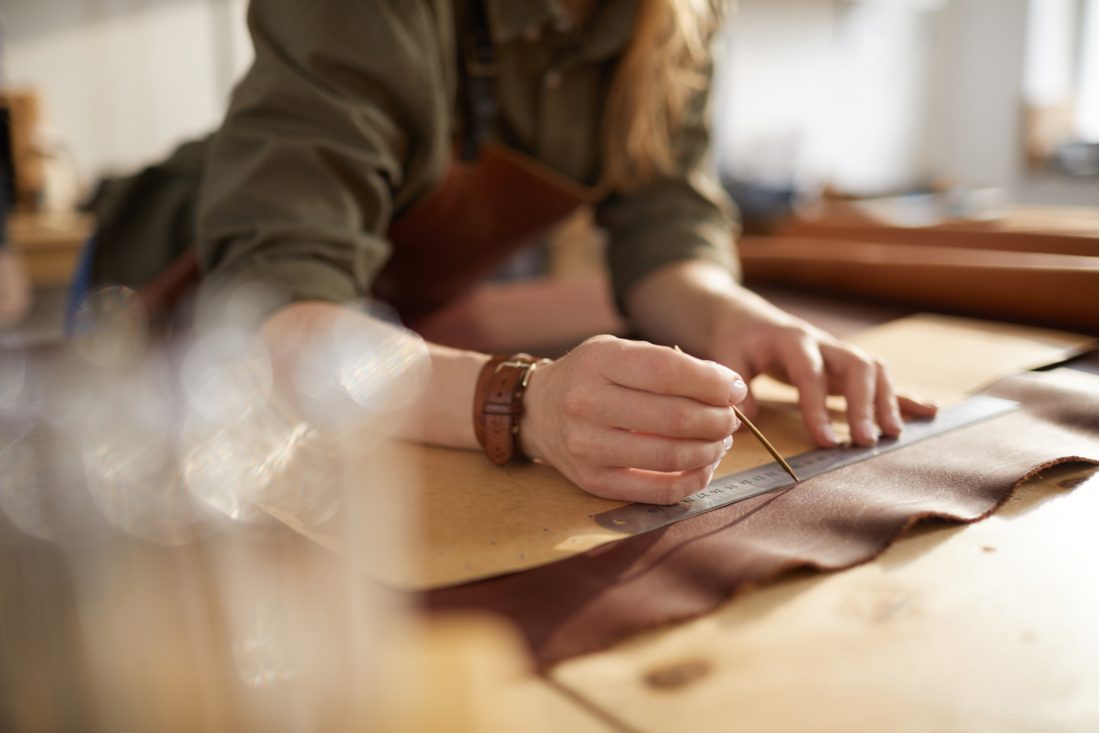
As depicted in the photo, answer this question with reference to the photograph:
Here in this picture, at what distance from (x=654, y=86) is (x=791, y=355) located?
0.48 m

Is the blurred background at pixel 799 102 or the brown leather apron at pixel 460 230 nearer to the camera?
the brown leather apron at pixel 460 230

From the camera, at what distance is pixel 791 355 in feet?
1.88

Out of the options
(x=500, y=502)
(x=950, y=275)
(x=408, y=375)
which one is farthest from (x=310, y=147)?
(x=950, y=275)

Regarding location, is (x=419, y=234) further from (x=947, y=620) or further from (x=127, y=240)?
(x=947, y=620)

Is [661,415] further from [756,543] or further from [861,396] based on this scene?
[861,396]

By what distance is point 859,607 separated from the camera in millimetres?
314

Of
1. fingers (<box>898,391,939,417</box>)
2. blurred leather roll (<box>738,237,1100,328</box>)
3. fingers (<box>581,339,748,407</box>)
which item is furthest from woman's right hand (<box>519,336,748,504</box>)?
blurred leather roll (<box>738,237,1100,328</box>)

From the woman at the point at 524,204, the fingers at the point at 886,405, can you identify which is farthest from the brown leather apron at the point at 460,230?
the fingers at the point at 886,405

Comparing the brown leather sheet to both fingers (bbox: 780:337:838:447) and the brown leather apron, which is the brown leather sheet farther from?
the brown leather apron

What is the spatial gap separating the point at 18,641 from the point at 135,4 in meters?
2.65

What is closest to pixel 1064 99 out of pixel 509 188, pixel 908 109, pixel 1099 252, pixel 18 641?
pixel 908 109

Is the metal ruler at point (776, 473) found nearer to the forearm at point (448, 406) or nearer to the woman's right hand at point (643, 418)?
the woman's right hand at point (643, 418)

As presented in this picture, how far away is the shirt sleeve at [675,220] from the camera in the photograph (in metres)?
0.91

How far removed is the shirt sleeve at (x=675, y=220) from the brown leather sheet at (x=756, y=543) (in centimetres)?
46
